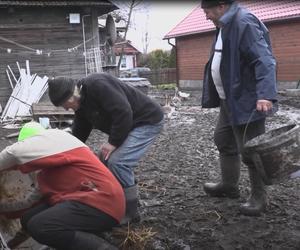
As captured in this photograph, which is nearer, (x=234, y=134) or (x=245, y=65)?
(x=245, y=65)

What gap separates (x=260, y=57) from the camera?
3.63 metres

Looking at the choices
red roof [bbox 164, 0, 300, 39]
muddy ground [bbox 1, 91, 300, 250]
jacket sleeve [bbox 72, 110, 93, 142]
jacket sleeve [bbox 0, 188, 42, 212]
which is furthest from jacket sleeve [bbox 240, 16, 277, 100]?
red roof [bbox 164, 0, 300, 39]

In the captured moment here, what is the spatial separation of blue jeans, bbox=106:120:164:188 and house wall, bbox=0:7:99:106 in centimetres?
1119

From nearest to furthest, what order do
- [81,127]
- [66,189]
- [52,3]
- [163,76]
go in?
[66,189] < [81,127] < [52,3] < [163,76]

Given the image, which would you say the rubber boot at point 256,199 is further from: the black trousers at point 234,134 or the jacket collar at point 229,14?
the jacket collar at point 229,14

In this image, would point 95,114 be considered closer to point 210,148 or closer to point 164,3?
point 164,3

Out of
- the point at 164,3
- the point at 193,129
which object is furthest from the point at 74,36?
the point at 164,3

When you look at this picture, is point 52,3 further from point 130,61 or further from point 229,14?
point 130,61

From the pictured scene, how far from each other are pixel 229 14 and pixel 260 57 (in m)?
0.44

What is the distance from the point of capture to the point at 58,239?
2822 mm

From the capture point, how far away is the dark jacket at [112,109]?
11.4ft

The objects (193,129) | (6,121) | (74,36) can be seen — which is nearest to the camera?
(193,129)

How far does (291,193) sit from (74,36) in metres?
11.3

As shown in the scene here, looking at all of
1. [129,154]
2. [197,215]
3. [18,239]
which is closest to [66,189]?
[18,239]
